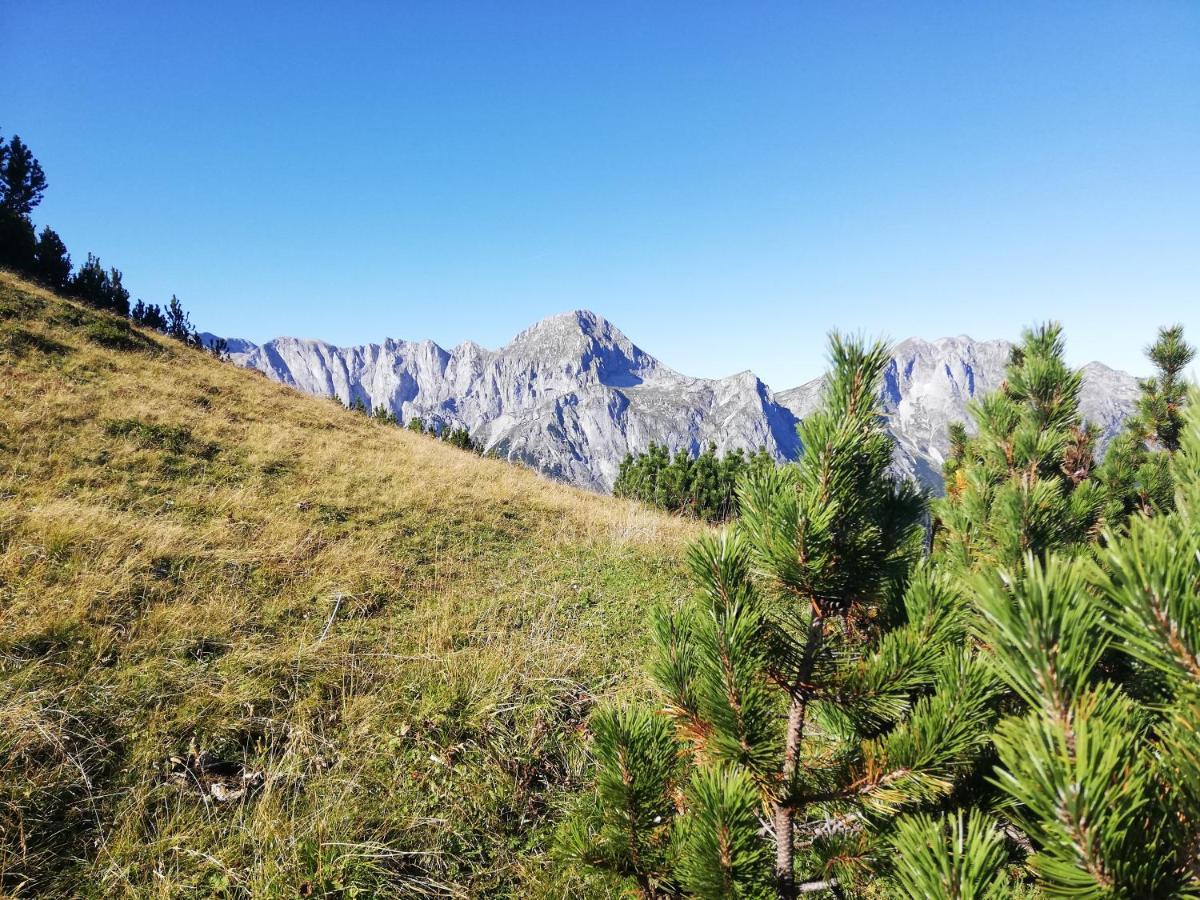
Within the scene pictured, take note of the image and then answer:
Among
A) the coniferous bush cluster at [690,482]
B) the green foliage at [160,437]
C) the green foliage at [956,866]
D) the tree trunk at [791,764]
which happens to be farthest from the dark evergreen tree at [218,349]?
the green foliage at [956,866]

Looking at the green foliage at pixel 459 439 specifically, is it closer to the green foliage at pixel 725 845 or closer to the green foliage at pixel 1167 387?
the green foliage at pixel 1167 387

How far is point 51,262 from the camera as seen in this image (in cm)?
2112

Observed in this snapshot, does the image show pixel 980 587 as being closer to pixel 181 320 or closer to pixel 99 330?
pixel 99 330

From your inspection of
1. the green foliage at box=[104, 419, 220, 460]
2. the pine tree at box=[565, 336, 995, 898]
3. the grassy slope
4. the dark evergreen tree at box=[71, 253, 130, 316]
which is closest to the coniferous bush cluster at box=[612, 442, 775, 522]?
the grassy slope

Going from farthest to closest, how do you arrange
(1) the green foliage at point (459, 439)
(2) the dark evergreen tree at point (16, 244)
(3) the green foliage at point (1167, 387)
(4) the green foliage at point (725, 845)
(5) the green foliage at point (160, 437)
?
(1) the green foliage at point (459, 439) < (2) the dark evergreen tree at point (16, 244) < (5) the green foliage at point (160, 437) < (3) the green foliage at point (1167, 387) < (4) the green foliage at point (725, 845)

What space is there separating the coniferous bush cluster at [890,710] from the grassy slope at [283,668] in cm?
196

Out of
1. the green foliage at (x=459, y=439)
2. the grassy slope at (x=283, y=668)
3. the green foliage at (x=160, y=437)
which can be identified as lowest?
the grassy slope at (x=283, y=668)

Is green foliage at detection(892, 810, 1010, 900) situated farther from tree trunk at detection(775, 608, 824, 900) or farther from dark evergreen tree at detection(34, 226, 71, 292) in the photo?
dark evergreen tree at detection(34, 226, 71, 292)

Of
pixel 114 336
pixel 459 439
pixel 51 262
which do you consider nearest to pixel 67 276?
pixel 51 262

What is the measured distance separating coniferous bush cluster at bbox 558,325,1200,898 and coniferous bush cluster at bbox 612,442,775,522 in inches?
463

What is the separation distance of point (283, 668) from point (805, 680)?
4.44 meters

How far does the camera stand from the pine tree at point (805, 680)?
1.37 m

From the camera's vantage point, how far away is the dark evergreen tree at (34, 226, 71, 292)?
20906 mm

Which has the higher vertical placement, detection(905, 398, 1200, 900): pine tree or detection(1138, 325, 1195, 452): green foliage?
detection(1138, 325, 1195, 452): green foliage
